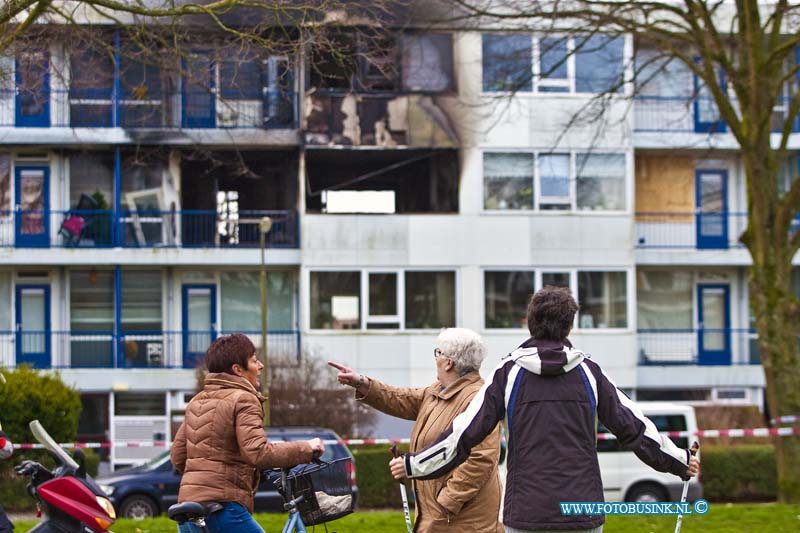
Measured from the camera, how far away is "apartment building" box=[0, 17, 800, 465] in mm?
31719

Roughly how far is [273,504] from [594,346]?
15.5 metres

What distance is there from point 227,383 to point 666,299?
29.8 m

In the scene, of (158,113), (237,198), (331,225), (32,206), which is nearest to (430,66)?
(331,225)

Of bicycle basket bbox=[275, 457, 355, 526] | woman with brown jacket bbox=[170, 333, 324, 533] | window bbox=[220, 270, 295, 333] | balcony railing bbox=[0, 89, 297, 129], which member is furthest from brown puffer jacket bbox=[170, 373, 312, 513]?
window bbox=[220, 270, 295, 333]

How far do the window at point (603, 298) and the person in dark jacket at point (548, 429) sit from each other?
2771cm

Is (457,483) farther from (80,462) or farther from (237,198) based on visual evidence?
(237,198)

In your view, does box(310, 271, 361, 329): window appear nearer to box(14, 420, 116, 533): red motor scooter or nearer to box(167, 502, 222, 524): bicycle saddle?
box(14, 420, 116, 533): red motor scooter

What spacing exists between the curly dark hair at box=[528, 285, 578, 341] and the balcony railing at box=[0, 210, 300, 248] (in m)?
26.8

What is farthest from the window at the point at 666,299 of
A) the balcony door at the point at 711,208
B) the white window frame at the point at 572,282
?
the white window frame at the point at 572,282

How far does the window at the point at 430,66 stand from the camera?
31.8 meters

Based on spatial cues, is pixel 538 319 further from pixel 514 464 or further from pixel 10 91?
pixel 10 91

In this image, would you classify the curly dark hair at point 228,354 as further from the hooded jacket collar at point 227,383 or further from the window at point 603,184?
the window at point 603,184

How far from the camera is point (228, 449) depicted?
21.1 ft

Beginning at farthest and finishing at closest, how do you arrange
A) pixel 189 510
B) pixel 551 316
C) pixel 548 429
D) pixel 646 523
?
1. pixel 646 523
2. pixel 189 510
3. pixel 551 316
4. pixel 548 429
